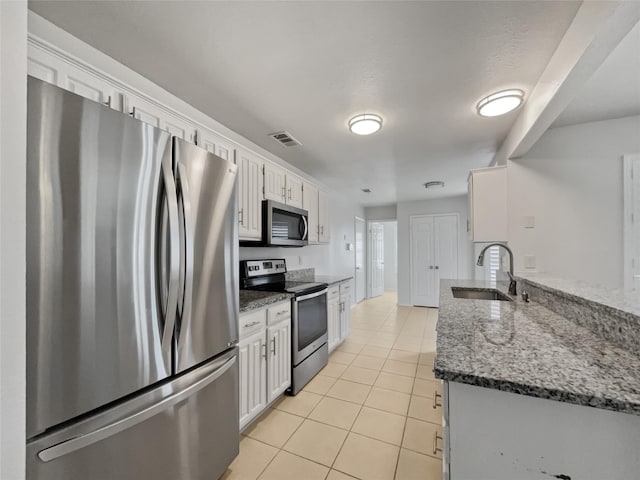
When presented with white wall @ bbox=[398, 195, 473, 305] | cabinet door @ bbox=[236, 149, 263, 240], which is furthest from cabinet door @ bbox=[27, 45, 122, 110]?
white wall @ bbox=[398, 195, 473, 305]

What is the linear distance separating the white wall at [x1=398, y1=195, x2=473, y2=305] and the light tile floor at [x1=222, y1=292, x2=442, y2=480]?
283 cm

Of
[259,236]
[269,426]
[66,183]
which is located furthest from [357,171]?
[66,183]

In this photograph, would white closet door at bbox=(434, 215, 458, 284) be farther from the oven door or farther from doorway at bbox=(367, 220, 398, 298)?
the oven door

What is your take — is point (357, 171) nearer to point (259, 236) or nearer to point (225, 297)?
point (259, 236)

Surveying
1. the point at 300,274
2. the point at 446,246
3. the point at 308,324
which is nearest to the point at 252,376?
the point at 308,324

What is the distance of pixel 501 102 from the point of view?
193 centimetres

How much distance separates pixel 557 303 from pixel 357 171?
2.78 meters

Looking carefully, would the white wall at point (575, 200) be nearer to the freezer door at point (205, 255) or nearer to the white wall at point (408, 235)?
the freezer door at point (205, 255)

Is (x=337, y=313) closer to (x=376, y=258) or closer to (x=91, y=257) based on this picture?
(x=91, y=257)

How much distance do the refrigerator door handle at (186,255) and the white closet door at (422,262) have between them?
5.44m

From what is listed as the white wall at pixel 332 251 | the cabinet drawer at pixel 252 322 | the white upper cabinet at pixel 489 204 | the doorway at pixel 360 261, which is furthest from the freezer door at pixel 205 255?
the doorway at pixel 360 261

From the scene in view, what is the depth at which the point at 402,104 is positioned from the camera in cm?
204

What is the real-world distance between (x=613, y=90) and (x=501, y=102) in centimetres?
82

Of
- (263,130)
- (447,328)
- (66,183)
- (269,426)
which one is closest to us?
(66,183)
